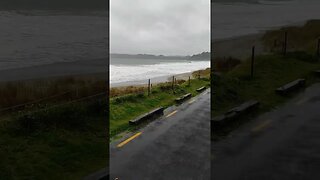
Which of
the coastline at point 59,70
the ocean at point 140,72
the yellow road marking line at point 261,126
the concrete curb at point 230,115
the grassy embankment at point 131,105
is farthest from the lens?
the ocean at point 140,72

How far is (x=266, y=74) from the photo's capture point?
23.2 ft

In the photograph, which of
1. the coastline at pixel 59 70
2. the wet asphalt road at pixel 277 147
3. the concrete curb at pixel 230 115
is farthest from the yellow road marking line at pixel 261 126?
the coastline at pixel 59 70

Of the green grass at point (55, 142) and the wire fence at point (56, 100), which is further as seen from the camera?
the wire fence at point (56, 100)

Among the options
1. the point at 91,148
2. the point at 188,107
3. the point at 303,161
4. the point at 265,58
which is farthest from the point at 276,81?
the point at 188,107

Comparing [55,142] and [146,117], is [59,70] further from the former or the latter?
[146,117]

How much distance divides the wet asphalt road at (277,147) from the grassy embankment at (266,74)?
0.28 metres

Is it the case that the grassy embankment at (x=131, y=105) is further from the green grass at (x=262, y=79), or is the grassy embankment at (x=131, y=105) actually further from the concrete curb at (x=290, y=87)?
the concrete curb at (x=290, y=87)

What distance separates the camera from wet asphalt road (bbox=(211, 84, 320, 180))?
593 centimetres

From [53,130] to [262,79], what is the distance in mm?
4736

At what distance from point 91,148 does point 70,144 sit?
1.60 feet

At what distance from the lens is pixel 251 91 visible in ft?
23.5

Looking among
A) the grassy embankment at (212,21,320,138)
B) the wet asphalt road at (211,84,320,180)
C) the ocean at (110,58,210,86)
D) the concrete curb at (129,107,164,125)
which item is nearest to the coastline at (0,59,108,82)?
the concrete curb at (129,107,164,125)

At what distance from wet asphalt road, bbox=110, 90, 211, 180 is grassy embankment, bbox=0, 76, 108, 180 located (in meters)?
0.61

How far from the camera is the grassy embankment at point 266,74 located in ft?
22.7
